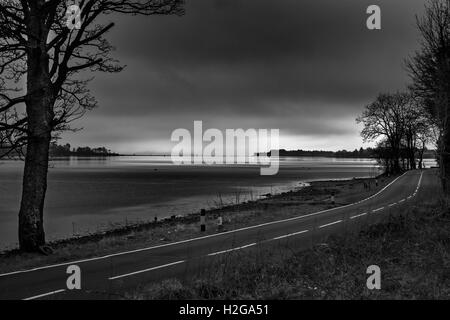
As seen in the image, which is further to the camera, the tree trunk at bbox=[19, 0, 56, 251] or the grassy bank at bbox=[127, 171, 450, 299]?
the tree trunk at bbox=[19, 0, 56, 251]

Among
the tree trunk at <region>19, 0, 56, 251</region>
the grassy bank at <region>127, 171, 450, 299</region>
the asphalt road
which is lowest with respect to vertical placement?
the asphalt road

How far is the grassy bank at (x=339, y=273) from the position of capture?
23.8 ft

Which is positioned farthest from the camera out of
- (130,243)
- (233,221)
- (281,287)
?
(233,221)

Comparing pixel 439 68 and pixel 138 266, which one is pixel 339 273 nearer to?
pixel 138 266

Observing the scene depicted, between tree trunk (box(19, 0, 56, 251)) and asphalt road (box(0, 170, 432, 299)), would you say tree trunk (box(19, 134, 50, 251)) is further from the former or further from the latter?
asphalt road (box(0, 170, 432, 299))

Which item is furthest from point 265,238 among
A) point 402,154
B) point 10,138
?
point 402,154

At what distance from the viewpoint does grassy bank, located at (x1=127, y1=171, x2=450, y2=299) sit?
7.25 meters

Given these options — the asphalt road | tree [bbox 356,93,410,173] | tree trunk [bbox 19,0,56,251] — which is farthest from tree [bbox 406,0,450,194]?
tree [bbox 356,93,410,173]

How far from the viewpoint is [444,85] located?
18.1m

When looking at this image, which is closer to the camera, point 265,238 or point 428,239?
point 428,239

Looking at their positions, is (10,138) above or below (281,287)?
above

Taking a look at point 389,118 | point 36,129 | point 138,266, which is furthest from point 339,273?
point 389,118
